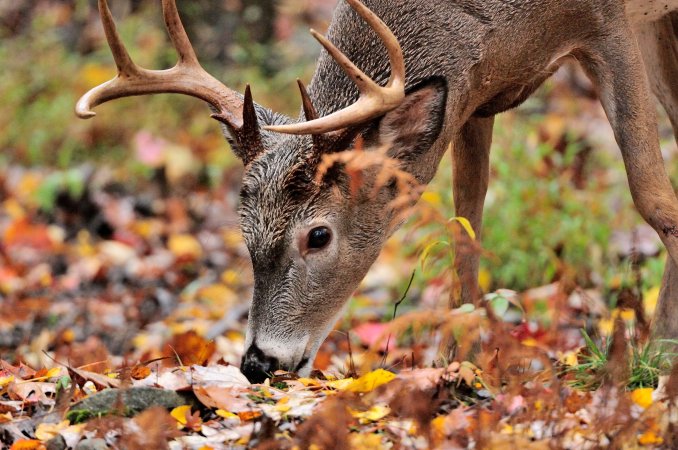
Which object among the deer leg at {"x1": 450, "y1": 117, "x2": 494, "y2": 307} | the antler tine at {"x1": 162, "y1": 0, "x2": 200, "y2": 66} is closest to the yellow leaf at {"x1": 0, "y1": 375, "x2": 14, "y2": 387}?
the antler tine at {"x1": 162, "y1": 0, "x2": 200, "y2": 66}

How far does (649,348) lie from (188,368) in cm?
191

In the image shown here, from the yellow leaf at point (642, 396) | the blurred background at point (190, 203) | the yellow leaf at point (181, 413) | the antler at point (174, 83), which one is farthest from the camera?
the blurred background at point (190, 203)

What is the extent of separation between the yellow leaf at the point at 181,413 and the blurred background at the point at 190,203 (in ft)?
2.97

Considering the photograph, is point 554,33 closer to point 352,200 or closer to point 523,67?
point 523,67

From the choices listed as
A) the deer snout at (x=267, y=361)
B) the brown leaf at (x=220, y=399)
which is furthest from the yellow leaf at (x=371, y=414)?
the deer snout at (x=267, y=361)

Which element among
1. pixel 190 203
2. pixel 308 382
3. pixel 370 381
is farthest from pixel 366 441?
pixel 190 203

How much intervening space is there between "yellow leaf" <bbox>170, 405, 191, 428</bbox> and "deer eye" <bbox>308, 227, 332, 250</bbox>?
1.22 metres

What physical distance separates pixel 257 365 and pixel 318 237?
600 millimetres

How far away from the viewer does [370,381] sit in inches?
155

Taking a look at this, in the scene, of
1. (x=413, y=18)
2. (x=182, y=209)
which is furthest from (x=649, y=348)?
(x=182, y=209)

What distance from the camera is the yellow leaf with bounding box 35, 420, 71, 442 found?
12.2ft

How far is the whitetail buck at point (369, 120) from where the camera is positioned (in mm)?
4867

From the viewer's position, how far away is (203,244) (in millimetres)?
10055

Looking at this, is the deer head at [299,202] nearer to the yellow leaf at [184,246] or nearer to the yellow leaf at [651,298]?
the yellow leaf at [651,298]
